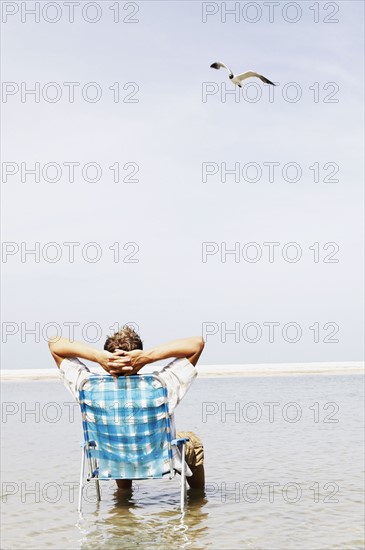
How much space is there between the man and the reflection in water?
66 centimetres

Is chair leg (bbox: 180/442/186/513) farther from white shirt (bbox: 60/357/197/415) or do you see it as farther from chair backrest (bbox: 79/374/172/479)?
white shirt (bbox: 60/357/197/415)

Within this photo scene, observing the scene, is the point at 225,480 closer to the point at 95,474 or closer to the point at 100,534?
the point at 95,474

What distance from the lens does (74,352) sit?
652 cm

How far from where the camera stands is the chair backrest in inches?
251

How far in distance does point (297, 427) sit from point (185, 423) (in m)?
2.19

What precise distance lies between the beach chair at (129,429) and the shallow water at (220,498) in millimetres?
364

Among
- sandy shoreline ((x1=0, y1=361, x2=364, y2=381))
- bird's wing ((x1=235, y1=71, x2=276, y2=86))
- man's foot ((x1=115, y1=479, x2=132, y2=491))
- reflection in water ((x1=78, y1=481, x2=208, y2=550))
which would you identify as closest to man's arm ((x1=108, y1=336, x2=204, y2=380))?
reflection in water ((x1=78, y1=481, x2=208, y2=550))

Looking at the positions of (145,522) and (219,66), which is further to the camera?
(219,66)

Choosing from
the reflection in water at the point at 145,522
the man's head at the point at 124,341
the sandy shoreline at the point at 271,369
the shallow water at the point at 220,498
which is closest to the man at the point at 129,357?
the man's head at the point at 124,341

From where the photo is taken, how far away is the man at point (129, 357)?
6.29 m

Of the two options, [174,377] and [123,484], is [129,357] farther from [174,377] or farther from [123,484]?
[123,484]

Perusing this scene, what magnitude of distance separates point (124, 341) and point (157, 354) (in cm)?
29

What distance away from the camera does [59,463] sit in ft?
30.7

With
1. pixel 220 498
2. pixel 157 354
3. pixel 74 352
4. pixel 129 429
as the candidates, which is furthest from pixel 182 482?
pixel 74 352
